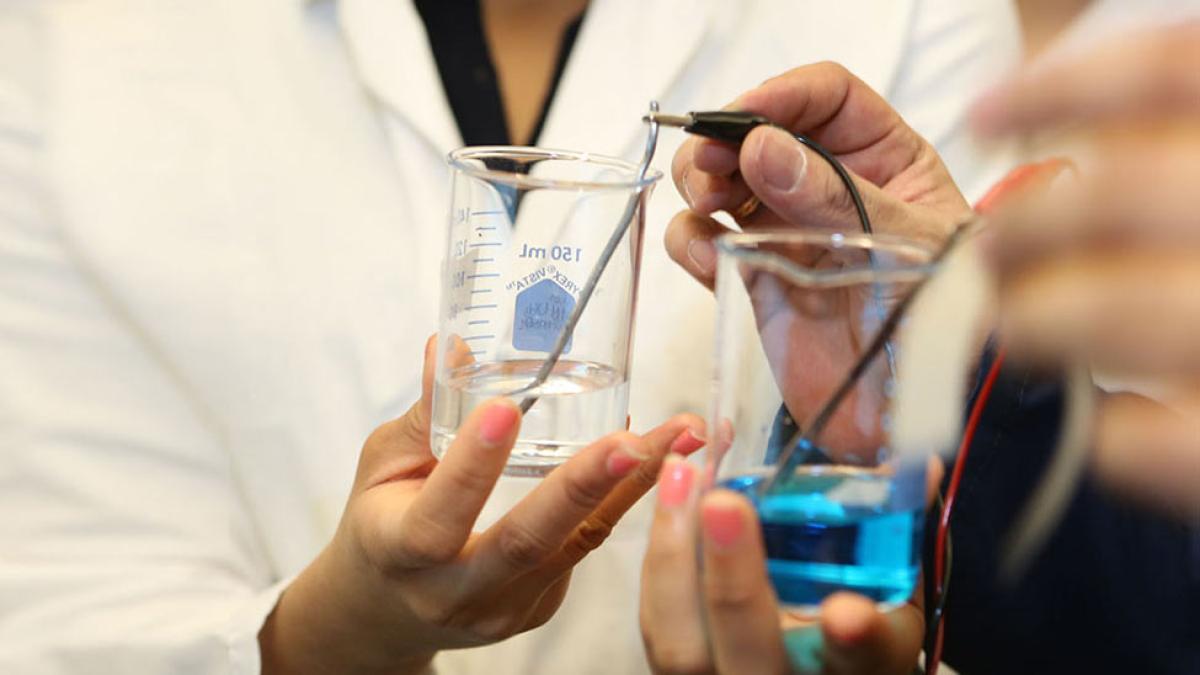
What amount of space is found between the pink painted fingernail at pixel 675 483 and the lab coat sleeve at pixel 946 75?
79cm

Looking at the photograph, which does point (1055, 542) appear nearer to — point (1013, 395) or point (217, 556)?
point (1013, 395)

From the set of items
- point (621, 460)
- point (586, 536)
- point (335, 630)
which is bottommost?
point (335, 630)

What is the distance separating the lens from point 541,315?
0.75m

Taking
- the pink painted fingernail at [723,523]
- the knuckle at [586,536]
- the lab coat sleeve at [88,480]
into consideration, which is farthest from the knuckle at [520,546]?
the lab coat sleeve at [88,480]

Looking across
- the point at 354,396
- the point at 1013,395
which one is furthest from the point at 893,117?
the point at 354,396

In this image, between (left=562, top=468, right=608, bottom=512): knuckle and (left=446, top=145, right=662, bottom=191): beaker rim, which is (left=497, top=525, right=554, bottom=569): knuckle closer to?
(left=562, top=468, right=608, bottom=512): knuckle

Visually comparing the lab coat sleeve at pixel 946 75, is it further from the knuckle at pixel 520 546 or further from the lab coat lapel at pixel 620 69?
the knuckle at pixel 520 546

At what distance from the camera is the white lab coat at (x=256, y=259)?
1.17 metres

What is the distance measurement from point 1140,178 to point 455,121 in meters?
0.85

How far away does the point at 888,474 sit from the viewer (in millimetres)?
588

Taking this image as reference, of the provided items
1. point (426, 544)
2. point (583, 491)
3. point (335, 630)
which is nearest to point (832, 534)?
point (583, 491)

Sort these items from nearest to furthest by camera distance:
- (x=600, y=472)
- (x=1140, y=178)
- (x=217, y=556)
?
(x=1140, y=178) → (x=600, y=472) → (x=217, y=556)

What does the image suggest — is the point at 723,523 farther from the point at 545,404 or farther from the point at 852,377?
the point at 545,404

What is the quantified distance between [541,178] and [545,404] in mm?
150
